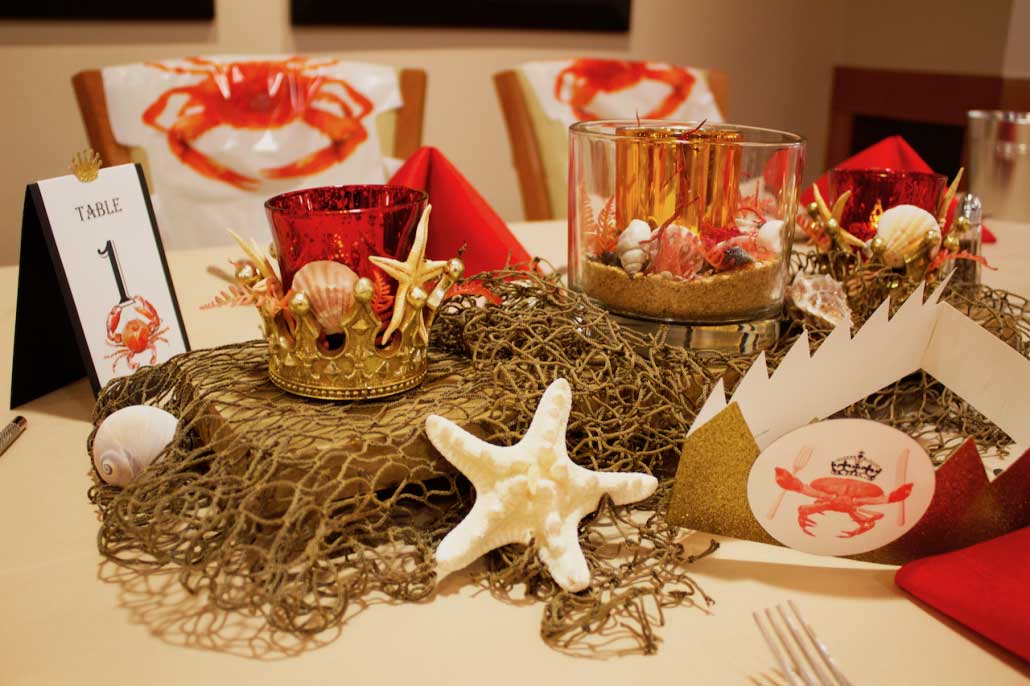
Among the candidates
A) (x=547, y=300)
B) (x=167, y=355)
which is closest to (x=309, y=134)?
(x=167, y=355)

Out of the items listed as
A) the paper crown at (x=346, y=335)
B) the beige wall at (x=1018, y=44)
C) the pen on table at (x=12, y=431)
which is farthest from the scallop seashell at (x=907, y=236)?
the beige wall at (x=1018, y=44)

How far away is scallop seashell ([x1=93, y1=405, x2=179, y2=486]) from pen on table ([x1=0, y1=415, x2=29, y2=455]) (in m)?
0.12

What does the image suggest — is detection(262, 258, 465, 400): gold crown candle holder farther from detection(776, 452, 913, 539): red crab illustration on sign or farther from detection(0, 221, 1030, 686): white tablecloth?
detection(776, 452, 913, 539): red crab illustration on sign

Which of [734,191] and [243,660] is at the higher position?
[734,191]

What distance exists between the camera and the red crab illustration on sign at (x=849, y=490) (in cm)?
49

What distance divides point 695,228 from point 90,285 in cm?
50

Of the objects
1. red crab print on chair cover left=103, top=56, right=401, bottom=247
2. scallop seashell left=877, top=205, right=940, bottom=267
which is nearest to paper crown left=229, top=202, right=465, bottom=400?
scallop seashell left=877, top=205, right=940, bottom=267

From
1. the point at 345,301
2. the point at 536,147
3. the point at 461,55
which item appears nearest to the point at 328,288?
the point at 345,301

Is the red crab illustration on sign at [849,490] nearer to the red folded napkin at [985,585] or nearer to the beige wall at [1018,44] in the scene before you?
the red folded napkin at [985,585]

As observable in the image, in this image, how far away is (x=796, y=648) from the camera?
439mm

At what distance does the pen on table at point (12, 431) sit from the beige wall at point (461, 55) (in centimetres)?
152

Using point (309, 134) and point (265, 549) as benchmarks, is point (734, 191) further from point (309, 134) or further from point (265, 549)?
point (309, 134)

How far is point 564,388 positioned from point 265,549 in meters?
0.20

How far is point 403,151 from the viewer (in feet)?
5.09
